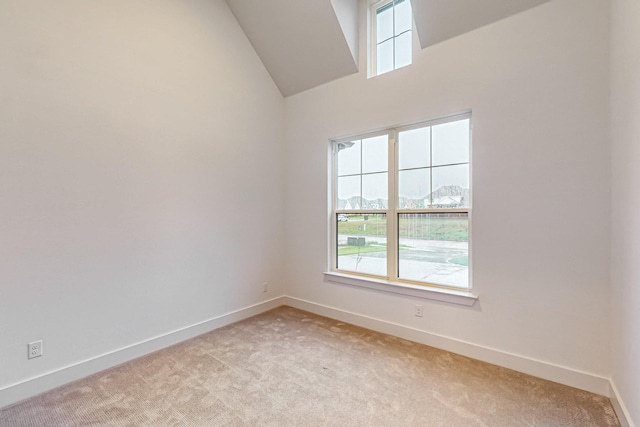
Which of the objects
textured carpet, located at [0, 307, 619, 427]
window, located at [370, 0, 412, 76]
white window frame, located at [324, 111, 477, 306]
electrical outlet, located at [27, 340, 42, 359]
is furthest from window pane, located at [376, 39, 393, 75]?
electrical outlet, located at [27, 340, 42, 359]

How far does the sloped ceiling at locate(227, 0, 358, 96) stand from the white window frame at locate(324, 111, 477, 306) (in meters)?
0.83

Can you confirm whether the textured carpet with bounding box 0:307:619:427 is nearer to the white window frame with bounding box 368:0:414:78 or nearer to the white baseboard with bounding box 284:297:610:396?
the white baseboard with bounding box 284:297:610:396

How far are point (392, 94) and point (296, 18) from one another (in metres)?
1.32

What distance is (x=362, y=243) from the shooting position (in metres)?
3.32

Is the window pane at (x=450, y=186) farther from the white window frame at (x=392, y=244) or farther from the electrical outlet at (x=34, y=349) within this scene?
the electrical outlet at (x=34, y=349)

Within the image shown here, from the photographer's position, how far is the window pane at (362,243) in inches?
124

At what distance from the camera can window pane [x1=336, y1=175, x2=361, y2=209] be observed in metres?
3.35

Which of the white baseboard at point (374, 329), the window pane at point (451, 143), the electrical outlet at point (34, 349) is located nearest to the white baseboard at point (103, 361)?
the white baseboard at point (374, 329)

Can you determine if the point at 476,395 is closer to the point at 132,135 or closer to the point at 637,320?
the point at 637,320

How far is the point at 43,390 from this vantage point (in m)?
1.99

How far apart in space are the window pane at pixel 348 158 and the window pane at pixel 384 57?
81 cm

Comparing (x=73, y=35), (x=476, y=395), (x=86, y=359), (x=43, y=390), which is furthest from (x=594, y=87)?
(x=43, y=390)

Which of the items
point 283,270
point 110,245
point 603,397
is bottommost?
point 603,397

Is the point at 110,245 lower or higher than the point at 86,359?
higher
